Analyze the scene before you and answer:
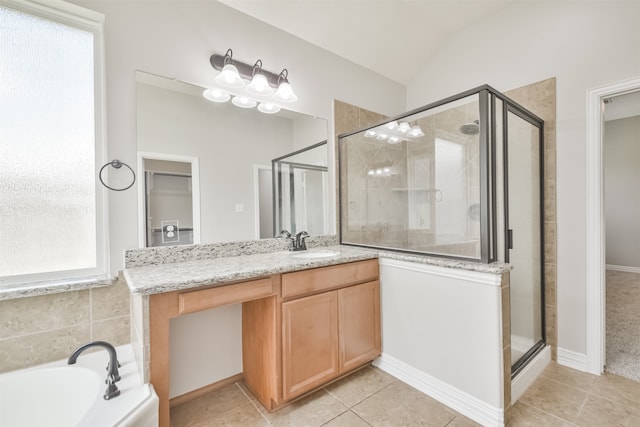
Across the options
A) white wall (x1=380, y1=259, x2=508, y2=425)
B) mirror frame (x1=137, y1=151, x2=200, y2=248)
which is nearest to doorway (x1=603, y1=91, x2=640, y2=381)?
white wall (x1=380, y1=259, x2=508, y2=425)

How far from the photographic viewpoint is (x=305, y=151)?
94.7 inches

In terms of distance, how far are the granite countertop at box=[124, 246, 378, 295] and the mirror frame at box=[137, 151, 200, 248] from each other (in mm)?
188

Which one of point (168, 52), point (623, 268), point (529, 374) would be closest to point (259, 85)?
point (168, 52)

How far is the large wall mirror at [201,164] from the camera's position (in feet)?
5.54

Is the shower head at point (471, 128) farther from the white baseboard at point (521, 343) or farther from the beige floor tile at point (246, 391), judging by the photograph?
the beige floor tile at point (246, 391)

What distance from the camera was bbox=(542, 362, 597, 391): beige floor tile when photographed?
1.85 metres

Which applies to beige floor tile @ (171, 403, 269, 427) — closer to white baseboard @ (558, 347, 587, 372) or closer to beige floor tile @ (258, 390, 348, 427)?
beige floor tile @ (258, 390, 348, 427)

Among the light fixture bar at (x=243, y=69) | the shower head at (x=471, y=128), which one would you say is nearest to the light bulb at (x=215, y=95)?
the light fixture bar at (x=243, y=69)

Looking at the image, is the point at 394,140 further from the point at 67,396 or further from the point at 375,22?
the point at 67,396

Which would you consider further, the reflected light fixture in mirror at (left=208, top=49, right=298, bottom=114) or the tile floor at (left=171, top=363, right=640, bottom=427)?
the reflected light fixture in mirror at (left=208, top=49, right=298, bottom=114)

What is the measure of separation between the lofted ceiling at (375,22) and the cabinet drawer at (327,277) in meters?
1.93

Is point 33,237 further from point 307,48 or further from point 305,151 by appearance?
Result: point 307,48

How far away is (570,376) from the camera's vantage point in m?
1.95

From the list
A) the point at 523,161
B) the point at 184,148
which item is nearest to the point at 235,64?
the point at 184,148
